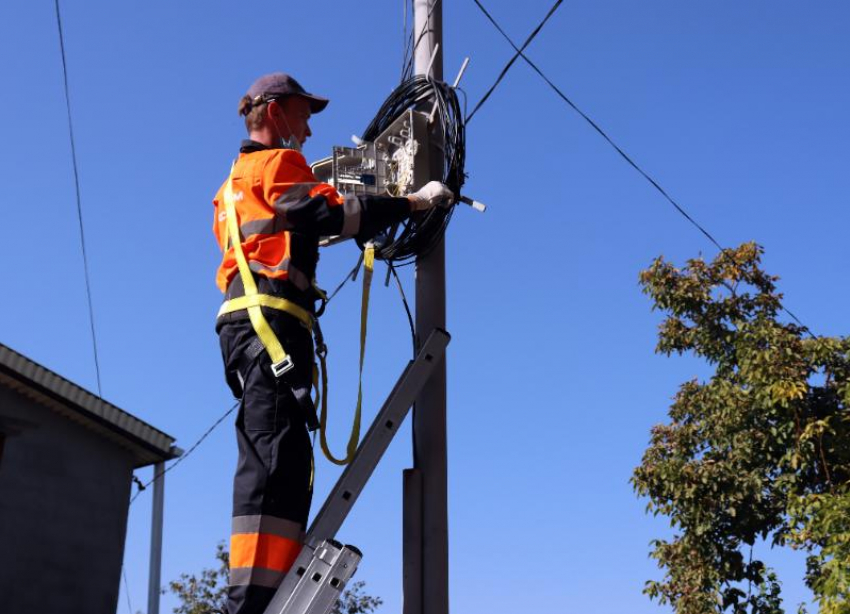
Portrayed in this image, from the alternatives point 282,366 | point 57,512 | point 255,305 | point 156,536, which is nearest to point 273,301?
point 255,305

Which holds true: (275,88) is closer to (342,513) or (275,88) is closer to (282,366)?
(282,366)

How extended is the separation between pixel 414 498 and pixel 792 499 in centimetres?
676

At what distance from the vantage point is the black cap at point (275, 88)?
3.97 metres

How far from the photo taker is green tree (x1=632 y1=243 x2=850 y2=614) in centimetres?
1043

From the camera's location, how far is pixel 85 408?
979cm

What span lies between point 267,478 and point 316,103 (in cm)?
155

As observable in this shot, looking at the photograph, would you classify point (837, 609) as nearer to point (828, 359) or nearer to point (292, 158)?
point (828, 359)

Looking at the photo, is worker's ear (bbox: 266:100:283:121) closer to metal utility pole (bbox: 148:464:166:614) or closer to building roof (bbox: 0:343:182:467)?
building roof (bbox: 0:343:182:467)

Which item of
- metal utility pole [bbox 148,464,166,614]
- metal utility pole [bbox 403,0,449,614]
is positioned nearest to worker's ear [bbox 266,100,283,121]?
metal utility pole [bbox 403,0,449,614]

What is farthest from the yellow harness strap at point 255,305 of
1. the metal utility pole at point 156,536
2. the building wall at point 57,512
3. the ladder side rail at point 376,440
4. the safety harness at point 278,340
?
the metal utility pole at point 156,536

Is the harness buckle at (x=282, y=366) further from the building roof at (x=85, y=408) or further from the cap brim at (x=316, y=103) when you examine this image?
the building roof at (x=85, y=408)

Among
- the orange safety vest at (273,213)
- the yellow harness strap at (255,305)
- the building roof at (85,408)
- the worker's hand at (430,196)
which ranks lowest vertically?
the yellow harness strap at (255,305)

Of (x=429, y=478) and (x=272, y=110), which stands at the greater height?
(x=272, y=110)

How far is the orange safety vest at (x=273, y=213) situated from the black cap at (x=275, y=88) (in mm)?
265
